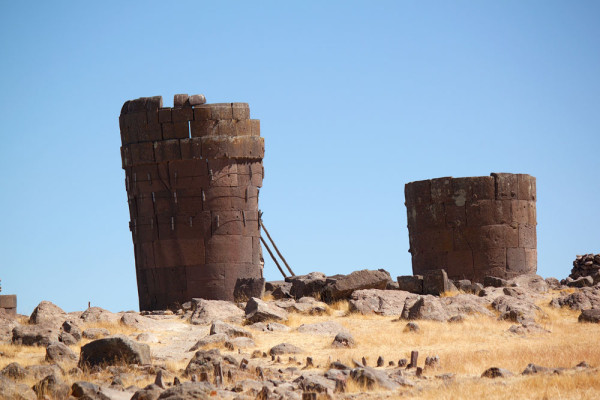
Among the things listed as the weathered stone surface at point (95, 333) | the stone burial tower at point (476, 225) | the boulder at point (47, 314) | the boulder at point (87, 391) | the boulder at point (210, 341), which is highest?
the stone burial tower at point (476, 225)

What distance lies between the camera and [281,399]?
35.6 feet

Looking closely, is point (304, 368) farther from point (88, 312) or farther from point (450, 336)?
point (88, 312)

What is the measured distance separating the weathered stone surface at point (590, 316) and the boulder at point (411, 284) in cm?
406

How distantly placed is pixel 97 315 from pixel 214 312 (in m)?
2.16

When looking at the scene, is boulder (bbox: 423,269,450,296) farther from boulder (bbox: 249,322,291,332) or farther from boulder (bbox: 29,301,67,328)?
Result: boulder (bbox: 29,301,67,328)

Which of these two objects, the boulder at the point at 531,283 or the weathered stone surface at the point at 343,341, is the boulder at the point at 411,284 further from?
the weathered stone surface at the point at 343,341

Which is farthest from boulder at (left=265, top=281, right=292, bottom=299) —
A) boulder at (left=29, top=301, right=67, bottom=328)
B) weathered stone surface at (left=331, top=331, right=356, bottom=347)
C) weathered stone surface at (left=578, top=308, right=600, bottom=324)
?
weathered stone surface at (left=578, top=308, right=600, bottom=324)

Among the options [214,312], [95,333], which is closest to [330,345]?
[95,333]

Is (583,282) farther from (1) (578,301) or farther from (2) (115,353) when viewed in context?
(2) (115,353)

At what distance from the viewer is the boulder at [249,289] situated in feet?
70.6

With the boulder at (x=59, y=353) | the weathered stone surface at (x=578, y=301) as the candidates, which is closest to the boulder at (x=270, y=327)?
the boulder at (x=59, y=353)

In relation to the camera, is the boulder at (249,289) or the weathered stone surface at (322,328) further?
the boulder at (249,289)

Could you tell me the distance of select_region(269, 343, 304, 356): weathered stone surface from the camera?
580 inches

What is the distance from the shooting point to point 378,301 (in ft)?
65.4
